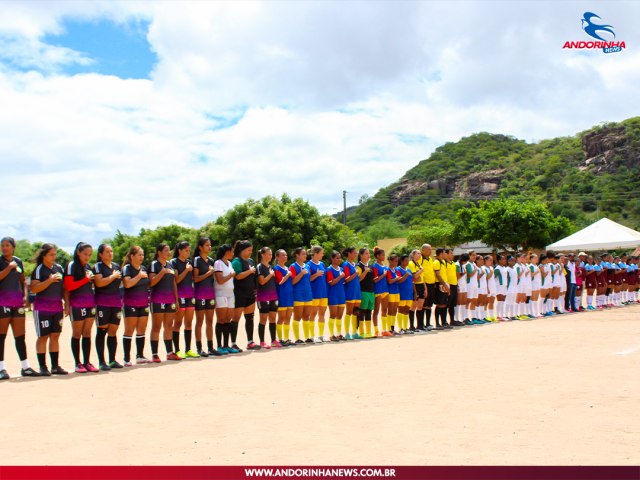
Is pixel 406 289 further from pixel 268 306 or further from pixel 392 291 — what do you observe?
pixel 268 306

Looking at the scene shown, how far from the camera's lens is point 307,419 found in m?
6.77

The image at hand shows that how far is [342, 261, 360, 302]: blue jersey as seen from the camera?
15.4 metres

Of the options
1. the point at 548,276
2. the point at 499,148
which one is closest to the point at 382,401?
the point at 548,276

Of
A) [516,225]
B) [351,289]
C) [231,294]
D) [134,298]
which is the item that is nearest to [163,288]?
[134,298]

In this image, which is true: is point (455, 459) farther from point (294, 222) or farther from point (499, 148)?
point (499, 148)

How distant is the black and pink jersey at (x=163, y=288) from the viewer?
1172cm

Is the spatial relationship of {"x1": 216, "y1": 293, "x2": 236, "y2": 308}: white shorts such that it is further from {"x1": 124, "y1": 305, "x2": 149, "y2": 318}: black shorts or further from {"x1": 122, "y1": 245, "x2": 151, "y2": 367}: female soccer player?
{"x1": 124, "y1": 305, "x2": 149, "y2": 318}: black shorts

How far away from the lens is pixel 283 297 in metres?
14.1

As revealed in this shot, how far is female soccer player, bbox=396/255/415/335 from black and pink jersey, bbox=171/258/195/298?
5.88 meters

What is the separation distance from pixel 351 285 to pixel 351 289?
91 mm

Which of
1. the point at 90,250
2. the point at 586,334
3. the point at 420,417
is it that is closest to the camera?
the point at 420,417

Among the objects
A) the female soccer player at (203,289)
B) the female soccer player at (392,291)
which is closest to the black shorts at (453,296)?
the female soccer player at (392,291)

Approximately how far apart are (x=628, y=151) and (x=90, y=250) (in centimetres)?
9848

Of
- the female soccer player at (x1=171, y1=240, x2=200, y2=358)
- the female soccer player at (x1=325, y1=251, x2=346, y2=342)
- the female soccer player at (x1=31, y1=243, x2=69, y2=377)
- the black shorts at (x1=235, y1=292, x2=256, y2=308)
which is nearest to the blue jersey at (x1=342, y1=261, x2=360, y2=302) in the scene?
the female soccer player at (x1=325, y1=251, x2=346, y2=342)
